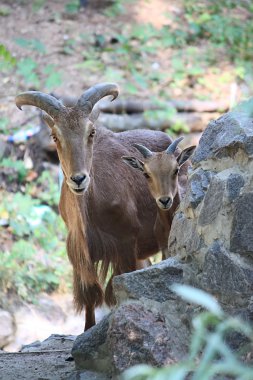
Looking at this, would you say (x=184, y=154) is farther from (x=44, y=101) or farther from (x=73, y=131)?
(x=44, y=101)

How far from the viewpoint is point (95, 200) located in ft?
23.2

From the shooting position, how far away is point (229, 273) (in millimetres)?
4652

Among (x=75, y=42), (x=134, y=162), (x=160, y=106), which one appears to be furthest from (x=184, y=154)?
(x=75, y=42)

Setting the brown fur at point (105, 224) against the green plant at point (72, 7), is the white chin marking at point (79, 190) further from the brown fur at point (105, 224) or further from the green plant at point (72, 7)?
the green plant at point (72, 7)

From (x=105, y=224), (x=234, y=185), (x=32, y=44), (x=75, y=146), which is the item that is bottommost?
(x=32, y=44)

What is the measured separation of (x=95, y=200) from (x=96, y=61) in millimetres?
9099

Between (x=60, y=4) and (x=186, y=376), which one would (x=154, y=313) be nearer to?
(x=186, y=376)

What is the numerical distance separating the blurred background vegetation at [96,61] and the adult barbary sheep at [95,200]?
4.06 metres

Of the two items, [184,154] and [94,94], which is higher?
[94,94]

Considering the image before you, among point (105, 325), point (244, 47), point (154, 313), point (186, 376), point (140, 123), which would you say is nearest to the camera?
point (186, 376)

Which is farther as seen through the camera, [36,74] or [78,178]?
[36,74]

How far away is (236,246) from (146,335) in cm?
72

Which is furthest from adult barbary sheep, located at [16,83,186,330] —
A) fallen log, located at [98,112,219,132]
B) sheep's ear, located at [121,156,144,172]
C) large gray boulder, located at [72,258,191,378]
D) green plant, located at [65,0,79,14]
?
green plant, located at [65,0,79,14]

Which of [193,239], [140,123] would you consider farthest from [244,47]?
[193,239]
